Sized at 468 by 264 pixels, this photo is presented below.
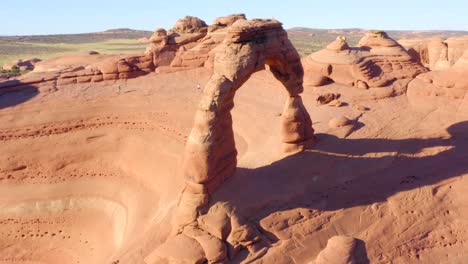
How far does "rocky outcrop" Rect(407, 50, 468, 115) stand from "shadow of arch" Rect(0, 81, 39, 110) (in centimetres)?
1935

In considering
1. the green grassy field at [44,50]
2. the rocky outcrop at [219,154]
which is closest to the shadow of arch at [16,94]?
the rocky outcrop at [219,154]

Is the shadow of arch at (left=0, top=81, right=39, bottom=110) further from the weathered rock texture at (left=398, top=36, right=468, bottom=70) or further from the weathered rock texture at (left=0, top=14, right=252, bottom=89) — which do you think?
the weathered rock texture at (left=398, top=36, right=468, bottom=70)

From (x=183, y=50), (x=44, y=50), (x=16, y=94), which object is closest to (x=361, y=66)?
(x=183, y=50)

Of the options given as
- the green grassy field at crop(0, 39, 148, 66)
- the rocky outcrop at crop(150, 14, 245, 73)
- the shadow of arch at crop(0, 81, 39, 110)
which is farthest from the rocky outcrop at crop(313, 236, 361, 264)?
A: the green grassy field at crop(0, 39, 148, 66)

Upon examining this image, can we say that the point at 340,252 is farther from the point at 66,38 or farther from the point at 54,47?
the point at 66,38

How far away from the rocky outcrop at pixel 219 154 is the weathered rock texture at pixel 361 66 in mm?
11073

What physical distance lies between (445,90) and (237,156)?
1068 cm

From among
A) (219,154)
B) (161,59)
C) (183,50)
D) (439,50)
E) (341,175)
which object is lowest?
(341,175)

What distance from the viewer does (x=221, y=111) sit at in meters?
10.0

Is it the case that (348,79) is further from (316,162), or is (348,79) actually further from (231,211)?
(231,211)

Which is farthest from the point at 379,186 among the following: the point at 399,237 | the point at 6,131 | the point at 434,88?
the point at 6,131

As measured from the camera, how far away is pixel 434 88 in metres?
18.5

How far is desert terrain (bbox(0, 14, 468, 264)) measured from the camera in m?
9.84

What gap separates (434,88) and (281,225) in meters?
12.8
